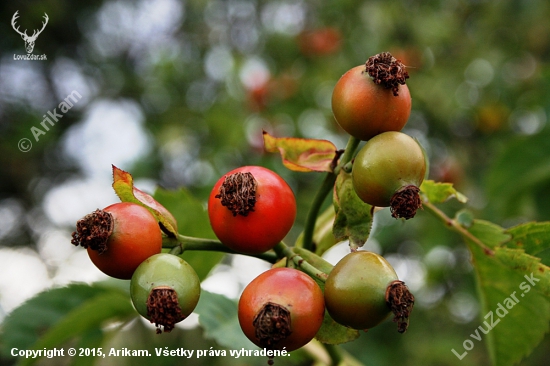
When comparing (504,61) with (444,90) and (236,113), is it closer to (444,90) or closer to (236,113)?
(444,90)

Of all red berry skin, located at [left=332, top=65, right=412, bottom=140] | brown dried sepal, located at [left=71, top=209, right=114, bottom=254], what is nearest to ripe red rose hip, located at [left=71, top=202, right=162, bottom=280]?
brown dried sepal, located at [left=71, top=209, right=114, bottom=254]

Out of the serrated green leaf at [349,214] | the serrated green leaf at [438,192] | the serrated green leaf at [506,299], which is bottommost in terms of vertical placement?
the serrated green leaf at [506,299]

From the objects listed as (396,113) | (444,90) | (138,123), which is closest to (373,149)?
(396,113)

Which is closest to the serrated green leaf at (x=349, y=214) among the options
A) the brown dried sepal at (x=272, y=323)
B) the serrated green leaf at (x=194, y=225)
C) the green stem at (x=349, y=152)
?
the green stem at (x=349, y=152)

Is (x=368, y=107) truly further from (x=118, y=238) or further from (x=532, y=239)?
(x=532, y=239)

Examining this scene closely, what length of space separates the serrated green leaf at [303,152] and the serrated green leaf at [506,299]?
2.13 ft

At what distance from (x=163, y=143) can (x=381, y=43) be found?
2.62 m

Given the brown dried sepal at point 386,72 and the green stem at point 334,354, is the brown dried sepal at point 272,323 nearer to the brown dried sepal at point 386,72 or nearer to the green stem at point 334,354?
the brown dried sepal at point 386,72

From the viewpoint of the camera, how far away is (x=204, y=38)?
664 centimetres

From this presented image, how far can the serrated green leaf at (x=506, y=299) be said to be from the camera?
1754 millimetres

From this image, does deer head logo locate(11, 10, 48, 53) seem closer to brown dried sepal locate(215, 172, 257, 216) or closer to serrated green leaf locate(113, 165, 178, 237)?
serrated green leaf locate(113, 165, 178, 237)

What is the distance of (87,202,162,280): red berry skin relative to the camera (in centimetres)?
126

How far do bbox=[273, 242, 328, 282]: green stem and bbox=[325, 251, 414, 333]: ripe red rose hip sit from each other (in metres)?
0.10

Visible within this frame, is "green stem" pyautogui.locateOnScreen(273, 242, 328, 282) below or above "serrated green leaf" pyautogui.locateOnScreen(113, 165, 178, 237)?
below
